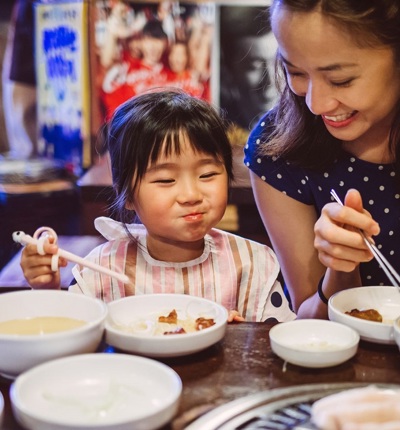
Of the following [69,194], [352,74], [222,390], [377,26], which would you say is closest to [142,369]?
[222,390]

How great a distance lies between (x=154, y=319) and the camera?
1.58 metres

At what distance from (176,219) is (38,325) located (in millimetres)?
586

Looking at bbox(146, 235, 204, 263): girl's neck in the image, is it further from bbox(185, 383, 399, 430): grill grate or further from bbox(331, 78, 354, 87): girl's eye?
bbox(185, 383, 399, 430): grill grate

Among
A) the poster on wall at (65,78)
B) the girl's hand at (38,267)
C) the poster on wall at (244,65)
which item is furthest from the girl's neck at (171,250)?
the poster on wall at (65,78)

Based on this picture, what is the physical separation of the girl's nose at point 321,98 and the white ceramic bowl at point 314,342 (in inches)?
20.1

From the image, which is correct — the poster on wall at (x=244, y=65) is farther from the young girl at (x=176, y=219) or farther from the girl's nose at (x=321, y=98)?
the girl's nose at (x=321, y=98)

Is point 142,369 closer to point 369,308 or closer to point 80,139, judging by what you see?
point 369,308

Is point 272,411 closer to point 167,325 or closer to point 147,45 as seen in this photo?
point 167,325

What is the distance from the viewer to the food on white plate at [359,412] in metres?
1.04

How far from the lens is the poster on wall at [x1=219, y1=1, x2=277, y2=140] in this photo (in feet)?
15.4

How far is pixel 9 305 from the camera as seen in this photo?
1.48 m

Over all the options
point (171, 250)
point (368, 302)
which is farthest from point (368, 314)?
point (171, 250)

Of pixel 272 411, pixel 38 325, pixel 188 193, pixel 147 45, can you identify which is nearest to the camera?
pixel 272 411

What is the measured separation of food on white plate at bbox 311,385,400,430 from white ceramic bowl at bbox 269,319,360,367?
0.22m
